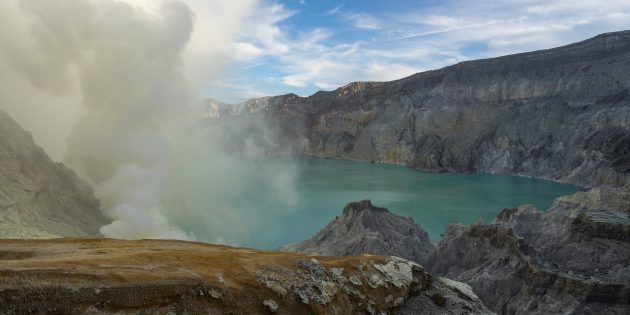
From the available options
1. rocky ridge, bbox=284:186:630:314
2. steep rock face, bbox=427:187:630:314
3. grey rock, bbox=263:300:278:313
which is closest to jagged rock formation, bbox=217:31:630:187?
rocky ridge, bbox=284:186:630:314

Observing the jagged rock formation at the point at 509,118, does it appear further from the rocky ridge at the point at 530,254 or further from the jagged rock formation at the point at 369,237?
the jagged rock formation at the point at 369,237

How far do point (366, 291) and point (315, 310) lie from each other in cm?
192

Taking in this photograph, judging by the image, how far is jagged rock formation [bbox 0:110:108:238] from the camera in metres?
23.9

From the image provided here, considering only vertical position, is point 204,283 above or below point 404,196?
above

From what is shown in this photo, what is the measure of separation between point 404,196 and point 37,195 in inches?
1816

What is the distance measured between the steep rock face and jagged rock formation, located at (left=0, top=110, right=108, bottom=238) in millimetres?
21343

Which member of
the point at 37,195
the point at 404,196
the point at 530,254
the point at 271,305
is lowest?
the point at 404,196

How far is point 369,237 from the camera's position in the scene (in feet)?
98.3

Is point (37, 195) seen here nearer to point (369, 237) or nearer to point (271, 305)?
point (369, 237)

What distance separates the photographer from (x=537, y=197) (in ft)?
208

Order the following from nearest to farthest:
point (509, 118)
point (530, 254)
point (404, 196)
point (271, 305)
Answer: point (271, 305) → point (530, 254) → point (404, 196) → point (509, 118)

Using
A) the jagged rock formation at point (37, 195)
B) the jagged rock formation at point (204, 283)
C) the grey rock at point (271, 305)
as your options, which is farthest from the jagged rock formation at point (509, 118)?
the grey rock at point (271, 305)

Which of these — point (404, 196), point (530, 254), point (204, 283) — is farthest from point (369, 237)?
point (404, 196)

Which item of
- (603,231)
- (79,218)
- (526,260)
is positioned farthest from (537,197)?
(79,218)
